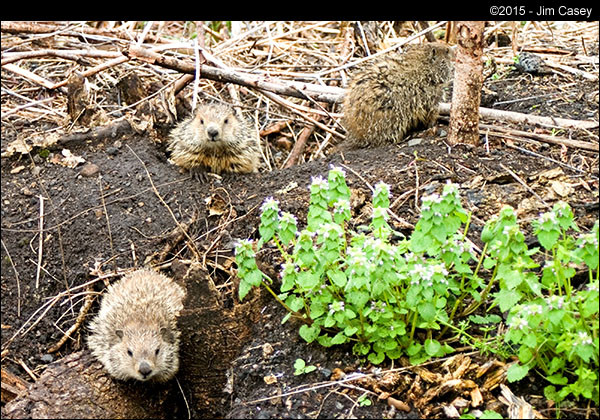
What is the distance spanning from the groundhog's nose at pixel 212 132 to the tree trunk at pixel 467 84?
1.83 meters

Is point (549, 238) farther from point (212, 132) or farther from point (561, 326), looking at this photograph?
point (212, 132)

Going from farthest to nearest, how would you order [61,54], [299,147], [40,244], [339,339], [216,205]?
[299,147] < [61,54] < [216,205] < [40,244] < [339,339]

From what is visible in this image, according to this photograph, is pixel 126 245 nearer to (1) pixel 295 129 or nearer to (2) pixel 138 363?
(2) pixel 138 363

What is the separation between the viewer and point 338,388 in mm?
3527

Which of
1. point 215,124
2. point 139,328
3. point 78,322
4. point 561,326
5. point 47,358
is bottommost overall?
point 47,358

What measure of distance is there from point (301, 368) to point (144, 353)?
1016 mm

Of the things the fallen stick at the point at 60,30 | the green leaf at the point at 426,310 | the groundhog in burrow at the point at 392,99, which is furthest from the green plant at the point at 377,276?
the fallen stick at the point at 60,30

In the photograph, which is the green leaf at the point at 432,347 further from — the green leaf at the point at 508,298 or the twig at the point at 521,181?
the twig at the point at 521,181

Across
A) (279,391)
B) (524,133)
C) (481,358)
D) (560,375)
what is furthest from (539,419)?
(524,133)

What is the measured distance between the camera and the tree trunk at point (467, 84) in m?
4.80

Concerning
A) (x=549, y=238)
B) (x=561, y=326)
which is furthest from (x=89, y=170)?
(x=561, y=326)

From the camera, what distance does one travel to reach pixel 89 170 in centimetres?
561
